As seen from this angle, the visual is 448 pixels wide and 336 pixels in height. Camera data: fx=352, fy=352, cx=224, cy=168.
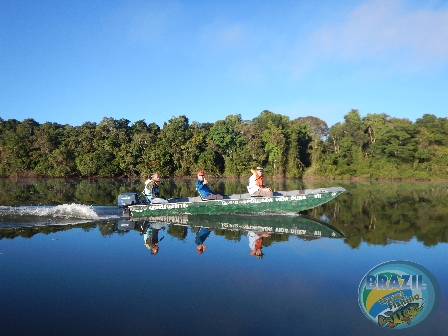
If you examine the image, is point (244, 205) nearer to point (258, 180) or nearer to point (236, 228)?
point (258, 180)

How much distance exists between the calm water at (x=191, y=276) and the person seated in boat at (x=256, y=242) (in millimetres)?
151

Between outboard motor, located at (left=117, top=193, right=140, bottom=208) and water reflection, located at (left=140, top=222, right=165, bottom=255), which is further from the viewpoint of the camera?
outboard motor, located at (left=117, top=193, right=140, bottom=208)

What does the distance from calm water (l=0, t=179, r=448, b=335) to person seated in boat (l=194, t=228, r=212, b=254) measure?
0.13m

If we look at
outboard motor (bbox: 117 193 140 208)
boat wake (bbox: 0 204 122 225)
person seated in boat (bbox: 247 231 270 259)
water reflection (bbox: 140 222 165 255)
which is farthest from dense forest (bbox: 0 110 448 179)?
person seated in boat (bbox: 247 231 270 259)

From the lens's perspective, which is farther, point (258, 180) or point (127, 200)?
point (258, 180)

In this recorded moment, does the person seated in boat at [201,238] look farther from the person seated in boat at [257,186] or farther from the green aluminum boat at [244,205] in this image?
the person seated in boat at [257,186]

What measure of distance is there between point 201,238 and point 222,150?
1473 inches

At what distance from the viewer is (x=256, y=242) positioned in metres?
8.77

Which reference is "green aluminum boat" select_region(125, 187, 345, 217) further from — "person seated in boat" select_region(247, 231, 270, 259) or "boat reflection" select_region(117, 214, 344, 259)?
"person seated in boat" select_region(247, 231, 270, 259)

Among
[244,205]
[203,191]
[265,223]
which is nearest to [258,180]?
[244,205]

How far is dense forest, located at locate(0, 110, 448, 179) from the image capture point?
137 ft

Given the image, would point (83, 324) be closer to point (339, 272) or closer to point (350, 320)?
point (350, 320)

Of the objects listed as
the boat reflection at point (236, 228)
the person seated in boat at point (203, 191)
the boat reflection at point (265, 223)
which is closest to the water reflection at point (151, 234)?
the boat reflection at point (236, 228)

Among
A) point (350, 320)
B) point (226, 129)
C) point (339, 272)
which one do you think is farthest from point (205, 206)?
point (226, 129)
